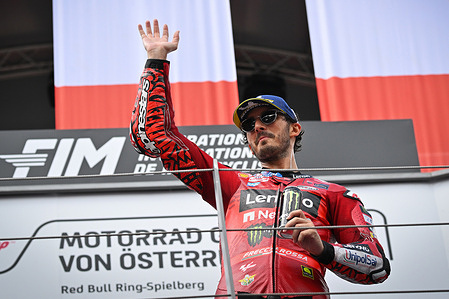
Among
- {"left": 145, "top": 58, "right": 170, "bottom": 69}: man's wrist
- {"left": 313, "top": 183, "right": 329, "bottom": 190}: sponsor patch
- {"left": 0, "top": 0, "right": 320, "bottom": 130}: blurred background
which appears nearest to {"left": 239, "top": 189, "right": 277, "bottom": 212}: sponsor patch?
{"left": 313, "top": 183, "right": 329, "bottom": 190}: sponsor patch

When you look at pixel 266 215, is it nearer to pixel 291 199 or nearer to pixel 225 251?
pixel 291 199

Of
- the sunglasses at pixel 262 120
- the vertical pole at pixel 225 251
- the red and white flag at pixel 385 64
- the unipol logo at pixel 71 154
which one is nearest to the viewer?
the vertical pole at pixel 225 251

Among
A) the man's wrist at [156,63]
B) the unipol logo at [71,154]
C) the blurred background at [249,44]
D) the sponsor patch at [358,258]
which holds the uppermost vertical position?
the blurred background at [249,44]

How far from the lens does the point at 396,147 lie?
347cm

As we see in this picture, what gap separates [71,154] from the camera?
336cm

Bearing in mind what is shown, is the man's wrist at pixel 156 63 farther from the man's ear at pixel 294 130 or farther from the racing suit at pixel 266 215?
the man's ear at pixel 294 130

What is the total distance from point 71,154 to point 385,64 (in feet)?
6.29

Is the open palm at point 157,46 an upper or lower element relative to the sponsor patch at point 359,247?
upper

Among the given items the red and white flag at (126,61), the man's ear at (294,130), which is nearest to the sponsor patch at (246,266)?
the man's ear at (294,130)

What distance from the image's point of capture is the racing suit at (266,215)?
154cm

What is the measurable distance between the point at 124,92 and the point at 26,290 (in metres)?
1.35

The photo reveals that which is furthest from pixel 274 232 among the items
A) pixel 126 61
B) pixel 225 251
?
pixel 126 61

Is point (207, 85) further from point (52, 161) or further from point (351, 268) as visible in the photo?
point (351, 268)

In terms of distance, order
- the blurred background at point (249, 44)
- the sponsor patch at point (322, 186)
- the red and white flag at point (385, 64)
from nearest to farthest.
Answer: the sponsor patch at point (322, 186)
the red and white flag at point (385, 64)
the blurred background at point (249, 44)
